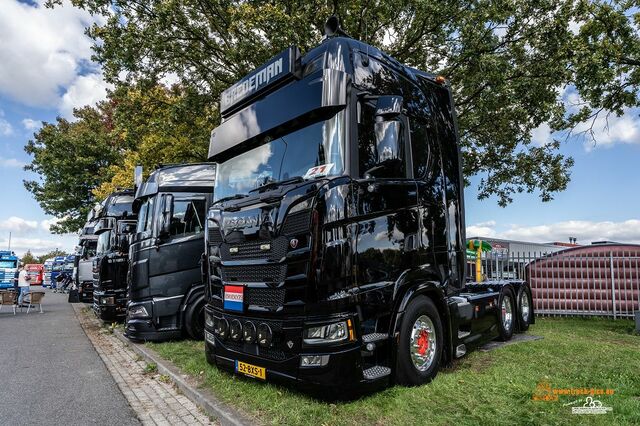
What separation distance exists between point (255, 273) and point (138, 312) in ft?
16.0

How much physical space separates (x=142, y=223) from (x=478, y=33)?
9.42 meters

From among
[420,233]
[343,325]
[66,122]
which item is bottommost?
[343,325]

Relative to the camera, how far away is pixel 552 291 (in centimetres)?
1202

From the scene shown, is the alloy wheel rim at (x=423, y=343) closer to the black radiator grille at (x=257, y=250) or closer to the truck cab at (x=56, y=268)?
the black radiator grille at (x=257, y=250)

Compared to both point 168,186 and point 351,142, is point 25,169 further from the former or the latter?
point 351,142

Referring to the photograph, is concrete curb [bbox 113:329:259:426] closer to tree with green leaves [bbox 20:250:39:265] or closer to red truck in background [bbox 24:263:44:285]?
red truck in background [bbox 24:263:44:285]

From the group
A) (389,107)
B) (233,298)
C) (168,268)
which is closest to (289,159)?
(389,107)

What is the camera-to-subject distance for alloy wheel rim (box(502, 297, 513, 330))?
727 centimetres

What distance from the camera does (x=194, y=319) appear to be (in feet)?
26.7

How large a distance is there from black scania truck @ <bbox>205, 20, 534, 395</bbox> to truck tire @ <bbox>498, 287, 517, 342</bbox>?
192 centimetres

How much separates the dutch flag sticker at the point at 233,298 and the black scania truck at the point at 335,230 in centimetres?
2

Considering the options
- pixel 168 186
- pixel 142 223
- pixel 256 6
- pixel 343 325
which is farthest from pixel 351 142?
pixel 256 6

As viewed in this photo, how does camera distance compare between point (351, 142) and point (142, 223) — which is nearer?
point (351, 142)

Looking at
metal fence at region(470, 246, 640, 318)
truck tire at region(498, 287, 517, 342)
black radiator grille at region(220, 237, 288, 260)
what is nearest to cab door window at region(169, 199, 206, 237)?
black radiator grille at region(220, 237, 288, 260)
